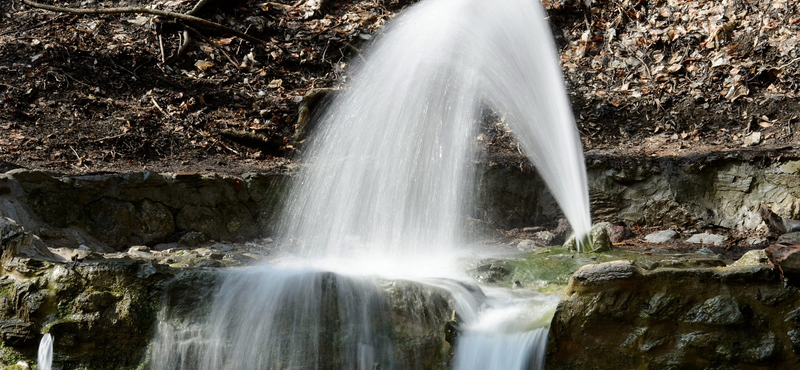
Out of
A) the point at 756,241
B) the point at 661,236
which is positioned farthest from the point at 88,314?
the point at 756,241

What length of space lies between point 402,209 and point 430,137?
0.94m

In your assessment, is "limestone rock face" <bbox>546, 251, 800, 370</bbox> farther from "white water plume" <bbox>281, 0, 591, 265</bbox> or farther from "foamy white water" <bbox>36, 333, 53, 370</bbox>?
"foamy white water" <bbox>36, 333, 53, 370</bbox>

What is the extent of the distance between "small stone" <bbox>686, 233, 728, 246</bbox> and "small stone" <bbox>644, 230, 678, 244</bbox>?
0.50ft

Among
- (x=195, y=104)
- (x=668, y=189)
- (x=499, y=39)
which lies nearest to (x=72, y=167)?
(x=195, y=104)

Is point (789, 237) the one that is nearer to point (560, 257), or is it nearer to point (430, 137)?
point (560, 257)

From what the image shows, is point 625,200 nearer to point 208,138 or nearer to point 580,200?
point 580,200

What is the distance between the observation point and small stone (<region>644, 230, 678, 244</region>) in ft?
20.6

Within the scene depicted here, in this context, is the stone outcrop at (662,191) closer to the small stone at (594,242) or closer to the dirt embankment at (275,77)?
the dirt embankment at (275,77)

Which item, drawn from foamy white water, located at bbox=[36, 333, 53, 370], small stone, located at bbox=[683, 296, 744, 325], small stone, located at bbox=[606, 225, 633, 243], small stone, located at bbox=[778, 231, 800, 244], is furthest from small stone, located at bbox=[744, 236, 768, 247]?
foamy white water, located at bbox=[36, 333, 53, 370]

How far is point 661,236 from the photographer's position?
→ 636 cm

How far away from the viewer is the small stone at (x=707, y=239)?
614 centimetres

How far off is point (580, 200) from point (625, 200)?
5.16 ft

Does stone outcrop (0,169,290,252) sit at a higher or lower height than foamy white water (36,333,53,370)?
higher

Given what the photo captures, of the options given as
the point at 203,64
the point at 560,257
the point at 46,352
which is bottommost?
the point at 46,352
